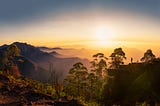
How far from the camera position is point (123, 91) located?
3628cm

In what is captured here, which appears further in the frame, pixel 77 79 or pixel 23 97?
pixel 77 79

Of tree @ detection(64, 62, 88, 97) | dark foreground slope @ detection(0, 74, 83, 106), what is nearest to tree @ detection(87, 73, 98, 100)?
tree @ detection(64, 62, 88, 97)

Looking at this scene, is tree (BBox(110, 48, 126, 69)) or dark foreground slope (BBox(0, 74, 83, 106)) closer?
dark foreground slope (BBox(0, 74, 83, 106))

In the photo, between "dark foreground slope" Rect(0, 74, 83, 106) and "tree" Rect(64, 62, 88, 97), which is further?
"tree" Rect(64, 62, 88, 97)

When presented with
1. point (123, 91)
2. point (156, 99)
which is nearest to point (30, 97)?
point (123, 91)

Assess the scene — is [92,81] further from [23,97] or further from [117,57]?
[23,97]

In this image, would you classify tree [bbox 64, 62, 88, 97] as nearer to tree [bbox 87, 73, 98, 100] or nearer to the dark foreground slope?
tree [bbox 87, 73, 98, 100]

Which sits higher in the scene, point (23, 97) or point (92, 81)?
point (23, 97)

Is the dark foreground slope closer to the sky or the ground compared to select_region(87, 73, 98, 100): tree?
closer to the sky

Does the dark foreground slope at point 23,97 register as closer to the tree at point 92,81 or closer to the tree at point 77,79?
the tree at point 77,79

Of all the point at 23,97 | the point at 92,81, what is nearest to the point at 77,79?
the point at 92,81

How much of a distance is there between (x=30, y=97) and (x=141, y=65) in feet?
52.8

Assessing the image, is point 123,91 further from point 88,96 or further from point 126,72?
point 88,96

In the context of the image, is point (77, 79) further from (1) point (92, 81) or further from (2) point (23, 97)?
(2) point (23, 97)
